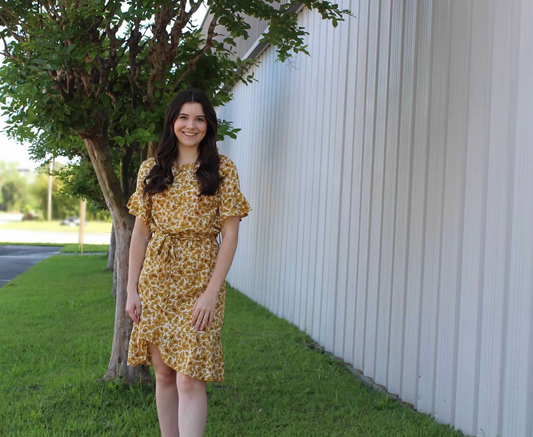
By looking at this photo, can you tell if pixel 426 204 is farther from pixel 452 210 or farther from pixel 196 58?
pixel 196 58

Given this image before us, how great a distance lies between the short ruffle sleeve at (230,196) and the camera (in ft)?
9.77

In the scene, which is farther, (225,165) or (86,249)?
(86,249)

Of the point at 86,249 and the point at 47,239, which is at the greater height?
the point at 86,249

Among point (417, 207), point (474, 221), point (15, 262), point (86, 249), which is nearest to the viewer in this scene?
point (474, 221)

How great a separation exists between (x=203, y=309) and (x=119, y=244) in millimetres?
2243

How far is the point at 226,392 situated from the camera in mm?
4629

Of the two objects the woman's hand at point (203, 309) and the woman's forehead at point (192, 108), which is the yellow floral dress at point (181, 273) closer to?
the woman's hand at point (203, 309)

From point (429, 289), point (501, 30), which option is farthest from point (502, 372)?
point (501, 30)

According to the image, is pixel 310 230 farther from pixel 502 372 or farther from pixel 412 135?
pixel 502 372

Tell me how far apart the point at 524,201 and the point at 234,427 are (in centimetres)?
215

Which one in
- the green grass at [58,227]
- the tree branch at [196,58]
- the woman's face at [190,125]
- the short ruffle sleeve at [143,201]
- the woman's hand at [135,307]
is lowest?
the green grass at [58,227]

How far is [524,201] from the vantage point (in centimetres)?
328

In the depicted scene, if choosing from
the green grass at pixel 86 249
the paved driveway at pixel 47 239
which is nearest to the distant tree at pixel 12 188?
the paved driveway at pixel 47 239

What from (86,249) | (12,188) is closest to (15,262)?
(86,249)
